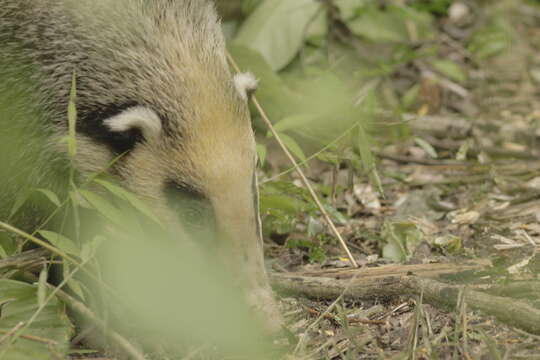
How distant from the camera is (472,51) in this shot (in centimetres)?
744

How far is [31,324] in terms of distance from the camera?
3.15m

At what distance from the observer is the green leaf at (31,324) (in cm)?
295

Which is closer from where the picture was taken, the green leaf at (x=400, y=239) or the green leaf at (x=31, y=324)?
the green leaf at (x=31, y=324)

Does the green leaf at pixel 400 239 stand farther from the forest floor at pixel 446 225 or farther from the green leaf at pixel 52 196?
the green leaf at pixel 52 196

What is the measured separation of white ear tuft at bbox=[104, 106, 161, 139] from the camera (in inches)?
137

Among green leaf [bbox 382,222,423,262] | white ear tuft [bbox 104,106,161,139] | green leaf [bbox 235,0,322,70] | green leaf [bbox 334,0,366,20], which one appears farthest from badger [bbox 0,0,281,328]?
green leaf [bbox 334,0,366,20]

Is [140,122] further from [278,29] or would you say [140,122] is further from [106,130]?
[278,29]

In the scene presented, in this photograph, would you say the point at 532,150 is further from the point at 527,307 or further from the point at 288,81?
the point at 527,307

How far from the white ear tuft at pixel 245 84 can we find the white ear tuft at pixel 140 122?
0.58 meters

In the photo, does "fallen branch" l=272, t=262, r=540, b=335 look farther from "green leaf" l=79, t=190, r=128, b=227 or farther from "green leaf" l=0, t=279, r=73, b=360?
"green leaf" l=0, t=279, r=73, b=360

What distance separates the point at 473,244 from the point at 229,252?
5.25 ft

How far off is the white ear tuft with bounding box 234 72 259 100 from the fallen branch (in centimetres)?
101

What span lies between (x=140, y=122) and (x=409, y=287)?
4.96ft

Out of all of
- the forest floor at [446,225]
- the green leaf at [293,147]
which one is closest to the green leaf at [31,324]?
the forest floor at [446,225]
